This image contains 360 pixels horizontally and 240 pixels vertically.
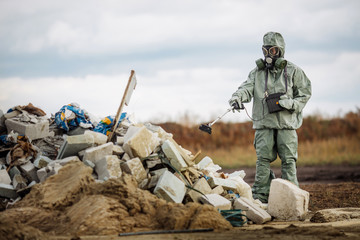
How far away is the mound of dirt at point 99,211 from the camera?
502cm

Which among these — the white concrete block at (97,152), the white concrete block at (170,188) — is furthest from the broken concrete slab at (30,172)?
the white concrete block at (170,188)

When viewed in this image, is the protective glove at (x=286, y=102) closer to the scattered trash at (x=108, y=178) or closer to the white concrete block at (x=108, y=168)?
the scattered trash at (x=108, y=178)

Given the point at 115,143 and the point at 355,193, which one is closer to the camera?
the point at 115,143

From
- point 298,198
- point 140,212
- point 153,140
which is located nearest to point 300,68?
point 298,198

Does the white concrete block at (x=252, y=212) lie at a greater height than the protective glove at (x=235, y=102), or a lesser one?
lesser

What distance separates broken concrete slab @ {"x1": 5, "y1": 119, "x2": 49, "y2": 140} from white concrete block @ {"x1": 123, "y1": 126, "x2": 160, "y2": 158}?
1.41m

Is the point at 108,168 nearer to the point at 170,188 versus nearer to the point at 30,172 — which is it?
the point at 170,188

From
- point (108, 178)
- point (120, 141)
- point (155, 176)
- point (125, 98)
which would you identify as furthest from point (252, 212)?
point (125, 98)

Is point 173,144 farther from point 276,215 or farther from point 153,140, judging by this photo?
point 276,215

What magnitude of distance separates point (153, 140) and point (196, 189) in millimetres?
974

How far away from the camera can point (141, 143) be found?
6699 mm

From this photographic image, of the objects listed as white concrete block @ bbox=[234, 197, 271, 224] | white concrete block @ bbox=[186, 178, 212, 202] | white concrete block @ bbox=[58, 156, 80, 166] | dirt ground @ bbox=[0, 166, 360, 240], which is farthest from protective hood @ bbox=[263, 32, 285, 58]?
white concrete block @ bbox=[58, 156, 80, 166]

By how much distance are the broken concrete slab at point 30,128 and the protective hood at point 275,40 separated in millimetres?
3932

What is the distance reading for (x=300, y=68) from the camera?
321 inches
